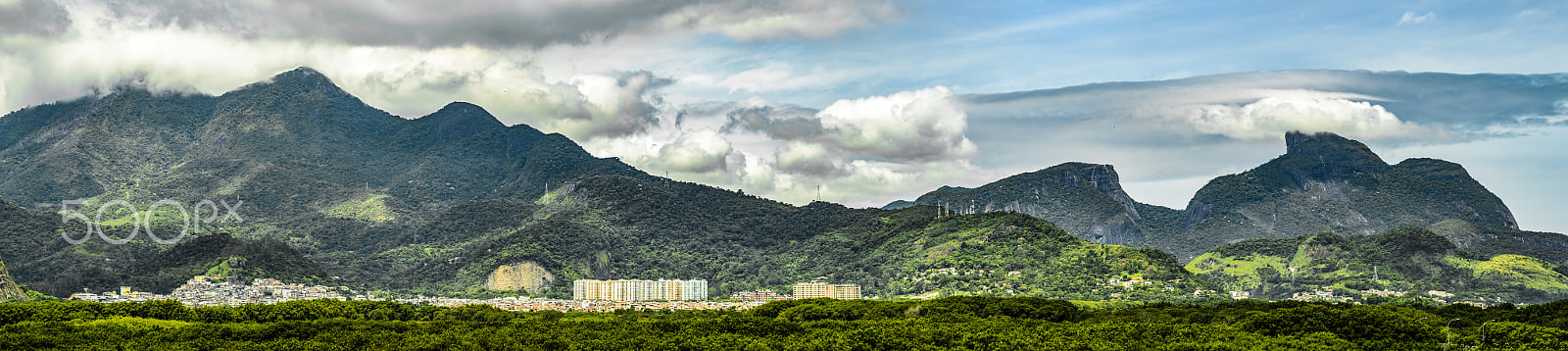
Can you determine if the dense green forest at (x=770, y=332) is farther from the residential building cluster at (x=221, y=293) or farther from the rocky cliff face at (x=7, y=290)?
the residential building cluster at (x=221, y=293)

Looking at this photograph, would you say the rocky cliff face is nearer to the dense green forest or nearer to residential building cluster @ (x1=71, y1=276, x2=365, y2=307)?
the dense green forest

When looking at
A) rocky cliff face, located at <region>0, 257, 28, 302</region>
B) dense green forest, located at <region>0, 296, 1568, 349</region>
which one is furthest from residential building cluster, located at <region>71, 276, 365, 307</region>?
dense green forest, located at <region>0, 296, 1568, 349</region>

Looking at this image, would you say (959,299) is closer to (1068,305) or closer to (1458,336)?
(1068,305)

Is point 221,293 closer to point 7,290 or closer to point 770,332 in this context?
point 7,290

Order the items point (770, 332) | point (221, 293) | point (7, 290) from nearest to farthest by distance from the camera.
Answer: point (770, 332), point (7, 290), point (221, 293)

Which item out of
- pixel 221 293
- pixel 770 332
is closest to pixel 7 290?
pixel 221 293

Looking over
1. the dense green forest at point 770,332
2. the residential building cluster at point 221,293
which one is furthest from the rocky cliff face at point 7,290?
the residential building cluster at point 221,293

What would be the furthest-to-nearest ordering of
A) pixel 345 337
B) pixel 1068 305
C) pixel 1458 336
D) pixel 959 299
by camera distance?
pixel 959 299 < pixel 1068 305 < pixel 345 337 < pixel 1458 336

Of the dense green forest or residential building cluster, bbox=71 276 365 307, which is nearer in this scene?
the dense green forest

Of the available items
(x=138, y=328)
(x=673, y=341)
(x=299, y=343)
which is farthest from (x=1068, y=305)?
(x=138, y=328)

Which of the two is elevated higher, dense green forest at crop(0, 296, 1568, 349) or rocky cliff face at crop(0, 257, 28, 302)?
rocky cliff face at crop(0, 257, 28, 302)

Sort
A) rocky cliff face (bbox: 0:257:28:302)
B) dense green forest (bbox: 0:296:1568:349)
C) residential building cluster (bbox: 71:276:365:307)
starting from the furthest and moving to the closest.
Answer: residential building cluster (bbox: 71:276:365:307)
rocky cliff face (bbox: 0:257:28:302)
dense green forest (bbox: 0:296:1568:349)
